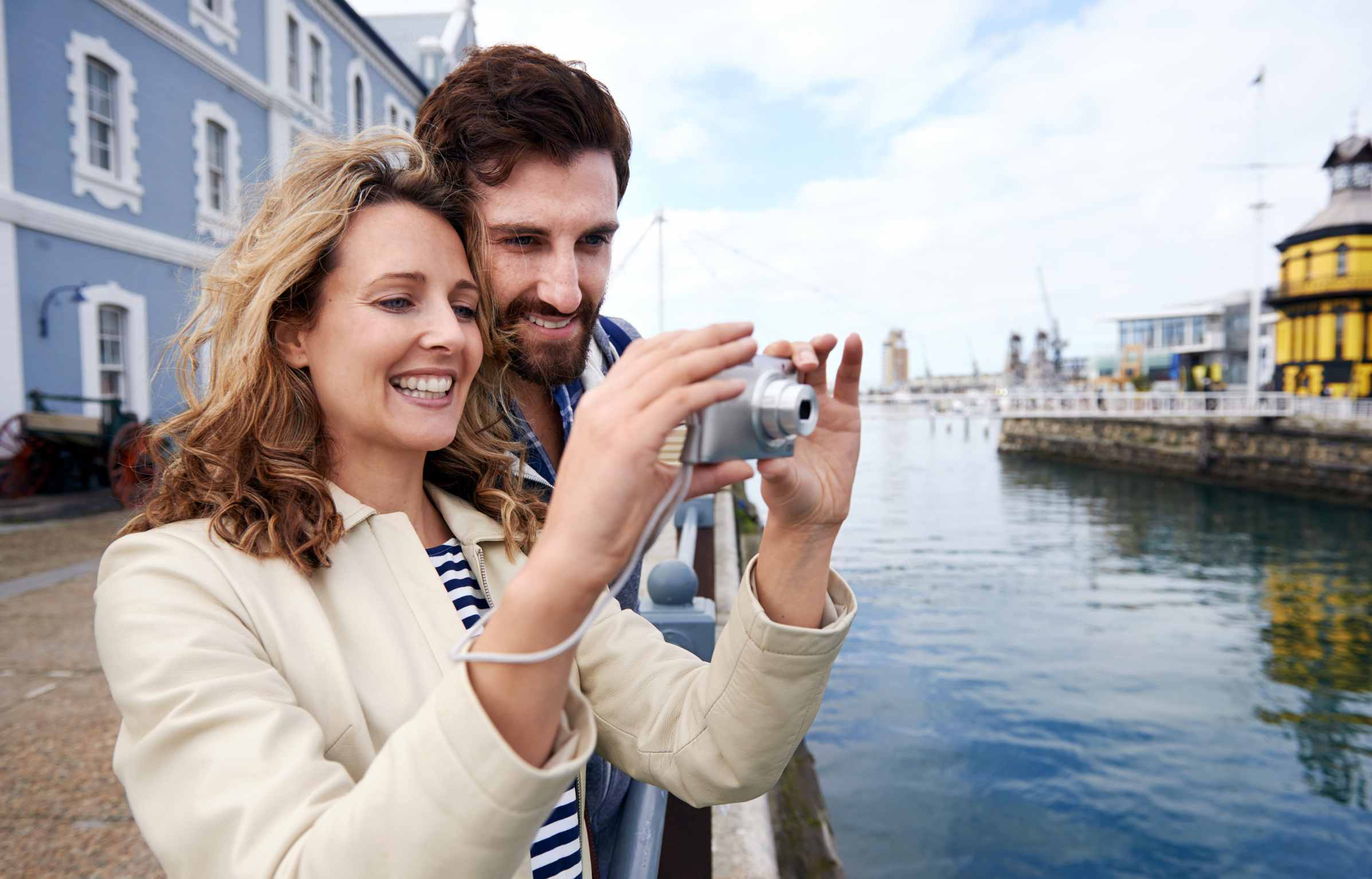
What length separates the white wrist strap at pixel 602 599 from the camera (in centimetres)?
78

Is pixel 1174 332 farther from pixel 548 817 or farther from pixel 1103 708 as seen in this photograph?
pixel 548 817

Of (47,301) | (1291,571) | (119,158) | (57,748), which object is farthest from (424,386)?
(1291,571)

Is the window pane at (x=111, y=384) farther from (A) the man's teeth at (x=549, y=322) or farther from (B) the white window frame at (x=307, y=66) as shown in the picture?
(A) the man's teeth at (x=549, y=322)

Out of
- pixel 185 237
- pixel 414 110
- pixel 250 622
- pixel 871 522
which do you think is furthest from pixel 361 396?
pixel 871 522

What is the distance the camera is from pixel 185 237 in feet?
40.2

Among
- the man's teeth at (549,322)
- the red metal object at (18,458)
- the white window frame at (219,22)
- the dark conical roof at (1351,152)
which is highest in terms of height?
the dark conical roof at (1351,152)

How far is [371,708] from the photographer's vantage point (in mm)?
1079

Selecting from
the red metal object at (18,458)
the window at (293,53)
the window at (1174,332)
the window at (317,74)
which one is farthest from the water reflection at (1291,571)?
the window at (1174,332)

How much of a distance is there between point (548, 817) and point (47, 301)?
11424mm

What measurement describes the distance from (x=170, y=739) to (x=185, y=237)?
1359 cm

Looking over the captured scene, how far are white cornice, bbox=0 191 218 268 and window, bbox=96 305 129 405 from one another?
0.85 meters

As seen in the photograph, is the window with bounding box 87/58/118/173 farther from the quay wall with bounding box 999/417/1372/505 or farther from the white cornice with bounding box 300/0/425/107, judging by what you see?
the quay wall with bounding box 999/417/1372/505

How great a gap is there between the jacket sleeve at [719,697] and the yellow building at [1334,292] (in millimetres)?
39402

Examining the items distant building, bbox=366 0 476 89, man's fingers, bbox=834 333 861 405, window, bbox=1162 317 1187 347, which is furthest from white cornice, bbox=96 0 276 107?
window, bbox=1162 317 1187 347
